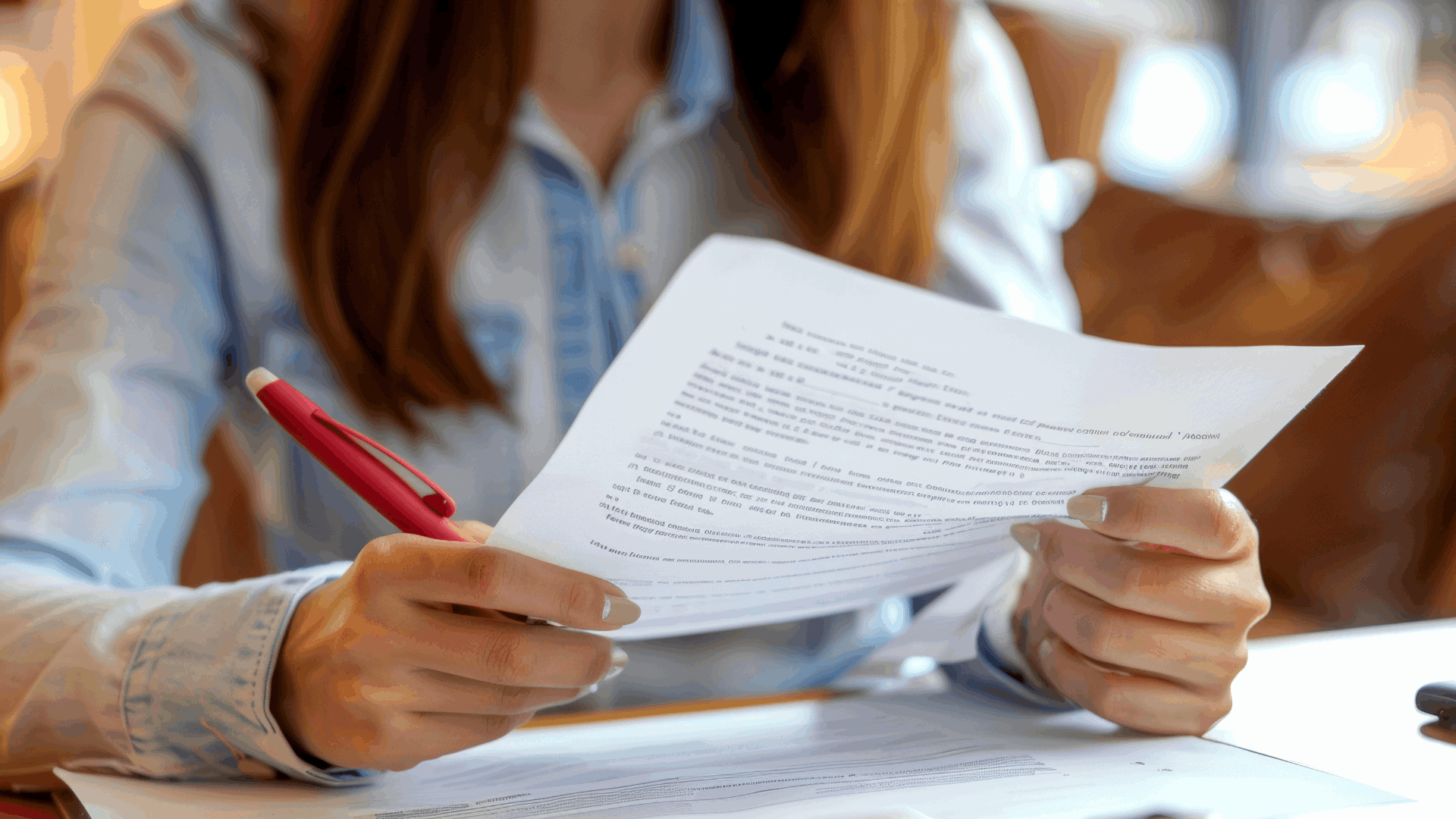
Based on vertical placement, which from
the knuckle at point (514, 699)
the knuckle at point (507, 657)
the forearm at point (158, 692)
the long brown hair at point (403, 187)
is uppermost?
the long brown hair at point (403, 187)

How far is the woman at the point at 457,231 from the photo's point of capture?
0.62 metres

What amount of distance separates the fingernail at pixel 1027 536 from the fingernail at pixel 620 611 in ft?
0.61

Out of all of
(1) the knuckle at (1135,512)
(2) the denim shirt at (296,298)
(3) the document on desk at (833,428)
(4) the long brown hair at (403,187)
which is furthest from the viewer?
(4) the long brown hair at (403,187)

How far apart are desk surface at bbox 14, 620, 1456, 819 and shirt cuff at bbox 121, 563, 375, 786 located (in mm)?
43

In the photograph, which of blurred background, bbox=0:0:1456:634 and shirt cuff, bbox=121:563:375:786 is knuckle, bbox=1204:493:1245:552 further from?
blurred background, bbox=0:0:1456:634

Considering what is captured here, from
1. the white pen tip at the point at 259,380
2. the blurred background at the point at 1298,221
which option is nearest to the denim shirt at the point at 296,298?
the white pen tip at the point at 259,380

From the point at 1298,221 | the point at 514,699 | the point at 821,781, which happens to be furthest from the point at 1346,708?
the point at 1298,221

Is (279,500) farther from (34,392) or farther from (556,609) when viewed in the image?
(556,609)

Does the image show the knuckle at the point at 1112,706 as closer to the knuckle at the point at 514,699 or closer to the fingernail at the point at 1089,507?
the fingernail at the point at 1089,507

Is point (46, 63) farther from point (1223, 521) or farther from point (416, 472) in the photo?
point (1223, 521)

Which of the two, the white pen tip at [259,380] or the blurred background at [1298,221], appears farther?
the blurred background at [1298,221]

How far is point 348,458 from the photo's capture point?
0.36 meters

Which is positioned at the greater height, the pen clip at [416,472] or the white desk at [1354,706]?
the pen clip at [416,472]

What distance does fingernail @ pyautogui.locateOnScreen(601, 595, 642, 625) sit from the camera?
0.32m
